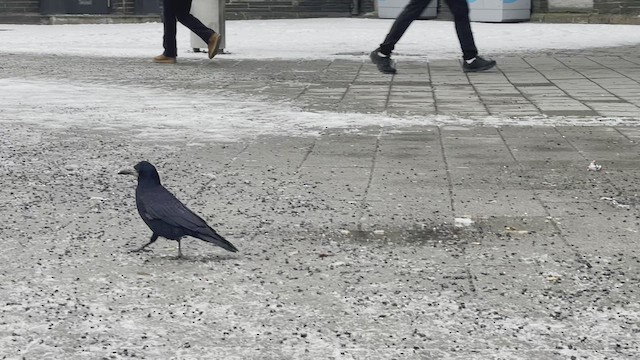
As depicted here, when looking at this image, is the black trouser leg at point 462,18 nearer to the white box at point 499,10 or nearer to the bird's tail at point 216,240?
the bird's tail at point 216,240

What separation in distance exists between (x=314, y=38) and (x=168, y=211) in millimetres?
13534

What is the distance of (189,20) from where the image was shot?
1292cm

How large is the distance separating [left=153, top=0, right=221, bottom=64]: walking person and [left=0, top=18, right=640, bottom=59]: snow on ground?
104 centimetres

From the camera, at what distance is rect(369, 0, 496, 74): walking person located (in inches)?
413

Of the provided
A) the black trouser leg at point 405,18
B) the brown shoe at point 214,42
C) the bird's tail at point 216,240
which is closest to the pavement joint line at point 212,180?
the bird's tail at point 216,240

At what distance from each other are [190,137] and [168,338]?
13.8 feet

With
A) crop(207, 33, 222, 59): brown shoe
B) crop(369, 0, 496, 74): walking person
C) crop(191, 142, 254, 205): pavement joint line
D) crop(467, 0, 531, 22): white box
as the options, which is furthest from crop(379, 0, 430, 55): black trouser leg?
crop(467, 0, 531, 22): white box

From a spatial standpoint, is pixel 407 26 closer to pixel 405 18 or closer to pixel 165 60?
pixel 405 18

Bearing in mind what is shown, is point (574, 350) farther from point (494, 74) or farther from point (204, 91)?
point (494, 74)

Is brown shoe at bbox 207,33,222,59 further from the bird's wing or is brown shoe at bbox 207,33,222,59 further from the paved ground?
the bird's wing

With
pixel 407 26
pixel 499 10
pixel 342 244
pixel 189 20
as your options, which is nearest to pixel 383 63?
pixel 407 26

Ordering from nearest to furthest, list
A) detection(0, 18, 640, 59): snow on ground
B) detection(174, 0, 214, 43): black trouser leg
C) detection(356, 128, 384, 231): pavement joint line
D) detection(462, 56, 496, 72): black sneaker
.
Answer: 1. detection(356, 128, 384, 231): pavement joint line
2. detection(462, 56, 496, 72): black sneaker
3. detection(174, 0, 214, 43): black trouser leg
4. detection(0, 18, 640, 59): snow on ground

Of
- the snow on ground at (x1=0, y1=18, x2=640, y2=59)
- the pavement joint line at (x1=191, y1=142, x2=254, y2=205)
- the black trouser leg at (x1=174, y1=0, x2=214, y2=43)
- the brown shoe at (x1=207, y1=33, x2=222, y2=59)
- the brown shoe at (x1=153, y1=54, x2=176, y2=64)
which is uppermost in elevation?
the black trouser leg at (x1=174, y1=0, x2=214, y2=43)

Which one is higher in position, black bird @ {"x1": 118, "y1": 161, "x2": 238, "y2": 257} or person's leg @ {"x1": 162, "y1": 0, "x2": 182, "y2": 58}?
person's leg @ {"x1": 162, "y1": 0, "x2": 182, "y2": 58}
